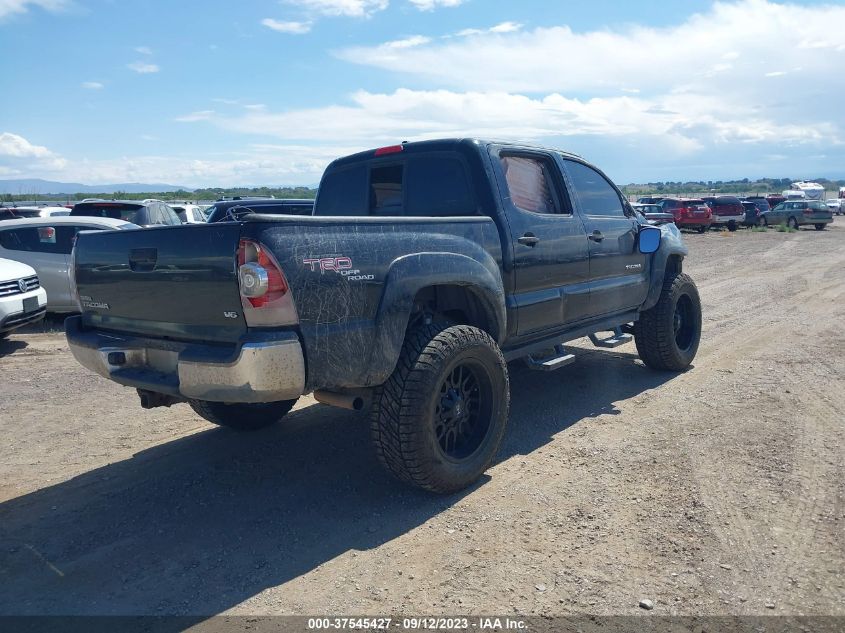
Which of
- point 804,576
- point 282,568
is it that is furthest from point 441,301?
point 804,576

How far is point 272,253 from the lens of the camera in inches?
128

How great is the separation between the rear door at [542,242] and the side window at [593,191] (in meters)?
0.25

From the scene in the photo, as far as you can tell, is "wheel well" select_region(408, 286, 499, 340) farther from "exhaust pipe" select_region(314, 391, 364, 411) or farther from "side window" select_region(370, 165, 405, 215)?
"side window" select_region(370, 165, 405, 215)

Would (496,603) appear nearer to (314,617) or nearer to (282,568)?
(314,617)

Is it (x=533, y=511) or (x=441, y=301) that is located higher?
(x=441, y=301)

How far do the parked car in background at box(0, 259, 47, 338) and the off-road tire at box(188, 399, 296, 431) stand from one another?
4579mm

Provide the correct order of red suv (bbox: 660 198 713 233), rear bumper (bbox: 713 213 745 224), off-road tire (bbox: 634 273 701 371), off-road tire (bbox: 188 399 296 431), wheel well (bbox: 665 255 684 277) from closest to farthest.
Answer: off-road tire (bbox: 188 399 296 431), off-road tire (bbox: 634 273 701 371), wheel well (bbox: 665 255 684 277), red suv (bbox: 660 198 713 233), rear bumper (bbox: 713 213 745 224)

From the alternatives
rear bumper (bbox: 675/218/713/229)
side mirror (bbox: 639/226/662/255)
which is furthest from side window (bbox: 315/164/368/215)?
rear bumper (bbox: 675/218/713/229)

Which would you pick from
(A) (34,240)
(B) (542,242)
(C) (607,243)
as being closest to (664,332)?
(C) (607,243)

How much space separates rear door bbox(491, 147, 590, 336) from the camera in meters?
4.79

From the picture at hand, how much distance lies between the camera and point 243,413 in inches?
201

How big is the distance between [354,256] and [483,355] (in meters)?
1.11

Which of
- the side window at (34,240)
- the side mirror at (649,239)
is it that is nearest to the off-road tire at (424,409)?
the side mirror at (649,239)

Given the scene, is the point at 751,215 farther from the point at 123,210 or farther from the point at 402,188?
the point at 402,188
